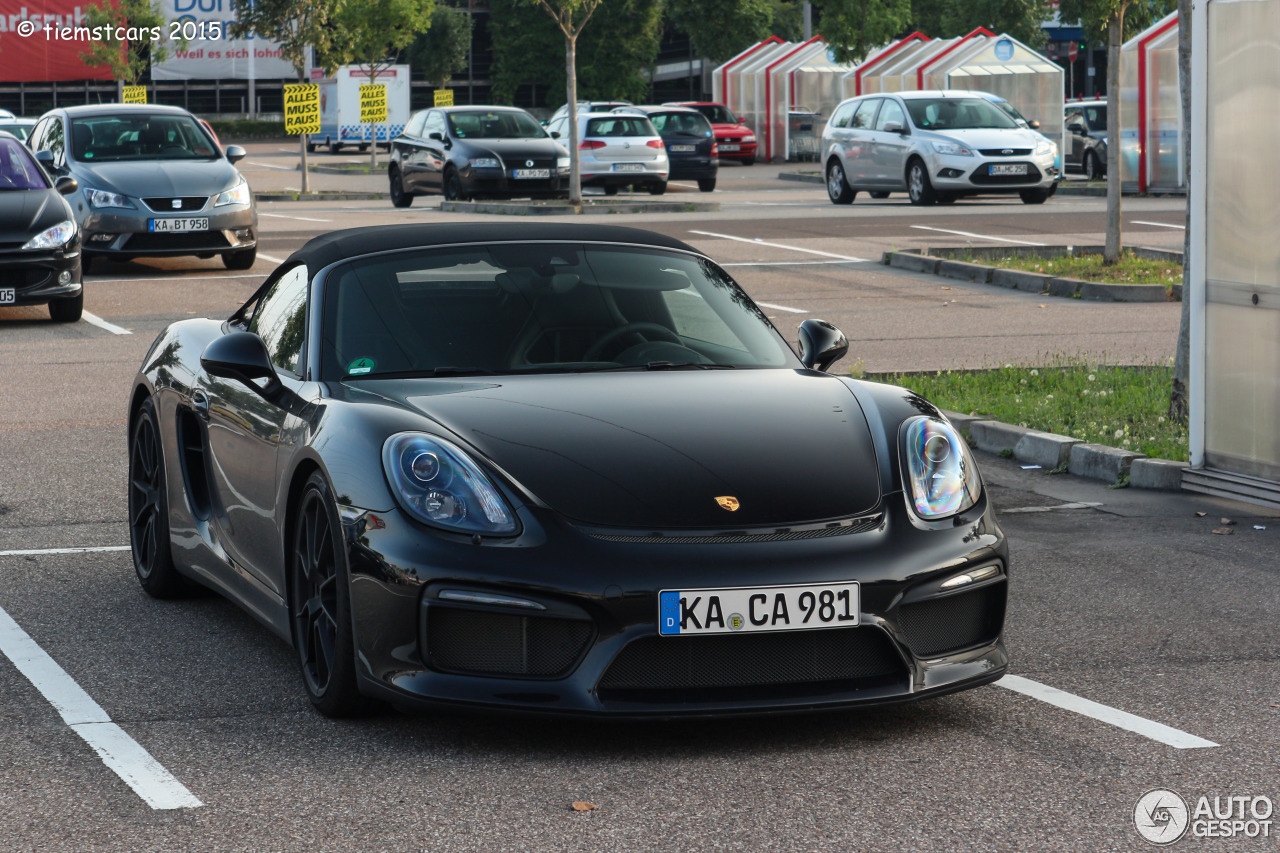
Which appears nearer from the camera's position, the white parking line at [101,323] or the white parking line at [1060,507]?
the white parking line at [1060,507]

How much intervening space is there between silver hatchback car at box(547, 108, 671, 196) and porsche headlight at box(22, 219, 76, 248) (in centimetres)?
1694

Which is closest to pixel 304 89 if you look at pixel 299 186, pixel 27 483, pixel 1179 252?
pixel 299 186

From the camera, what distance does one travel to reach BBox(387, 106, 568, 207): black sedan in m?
28.2

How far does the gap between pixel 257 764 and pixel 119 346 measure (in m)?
9.85

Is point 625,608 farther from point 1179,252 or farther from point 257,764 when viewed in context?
point 1179,252

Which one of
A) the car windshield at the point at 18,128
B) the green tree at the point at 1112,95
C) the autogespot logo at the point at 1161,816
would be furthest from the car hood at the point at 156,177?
the autogespot logo at the point at 1161,816

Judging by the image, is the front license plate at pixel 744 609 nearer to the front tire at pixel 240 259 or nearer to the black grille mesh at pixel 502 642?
the black grille mesh at pixel 502 642

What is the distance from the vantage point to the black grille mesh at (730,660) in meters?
4.22

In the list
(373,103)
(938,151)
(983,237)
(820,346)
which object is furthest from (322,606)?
(373,103)

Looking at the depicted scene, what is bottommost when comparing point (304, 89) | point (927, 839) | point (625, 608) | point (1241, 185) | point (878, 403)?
point (927, 839)

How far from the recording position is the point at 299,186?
3778 centimetres

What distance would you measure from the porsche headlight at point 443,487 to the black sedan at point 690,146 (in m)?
30.3

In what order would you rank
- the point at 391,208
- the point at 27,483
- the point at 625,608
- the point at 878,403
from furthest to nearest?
the point at 391,208
the point at 27,483
the point at 878,403
the point at 625,608

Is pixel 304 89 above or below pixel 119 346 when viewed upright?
above
